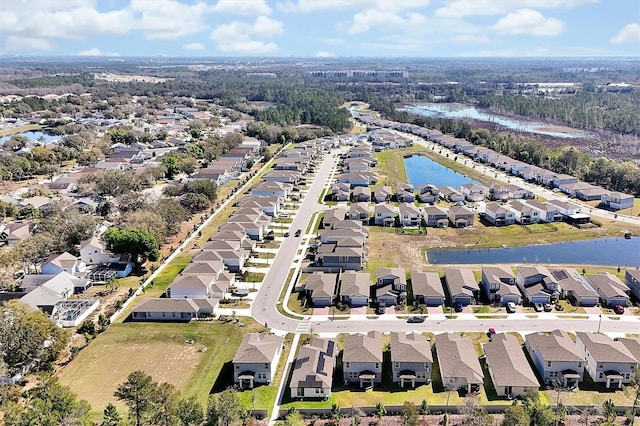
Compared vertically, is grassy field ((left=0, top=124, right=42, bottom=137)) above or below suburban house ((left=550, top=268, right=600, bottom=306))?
above

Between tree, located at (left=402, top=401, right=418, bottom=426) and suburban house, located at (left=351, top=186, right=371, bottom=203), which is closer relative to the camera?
tree, located at (left=402, top=401, right=418, bottom=426)

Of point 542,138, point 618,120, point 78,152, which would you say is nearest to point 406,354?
point 78,152

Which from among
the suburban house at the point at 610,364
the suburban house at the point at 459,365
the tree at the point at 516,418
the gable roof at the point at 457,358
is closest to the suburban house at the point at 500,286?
the gable roof at the point at 457,358

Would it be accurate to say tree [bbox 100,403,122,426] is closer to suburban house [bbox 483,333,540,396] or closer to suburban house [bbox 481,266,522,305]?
suburban house [bbox 483,333,540,396]

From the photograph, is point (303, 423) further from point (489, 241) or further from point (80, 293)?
point (489, 241)

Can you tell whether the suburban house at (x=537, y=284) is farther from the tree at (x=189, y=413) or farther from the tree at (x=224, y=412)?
the tree at (x=189, y=413)

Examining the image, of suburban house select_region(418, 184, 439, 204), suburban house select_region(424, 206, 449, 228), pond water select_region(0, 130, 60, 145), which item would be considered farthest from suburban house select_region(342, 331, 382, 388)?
pond water select_region(0, 130, 60, 145)
